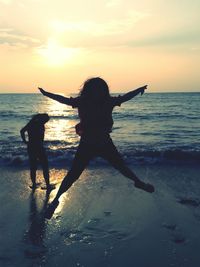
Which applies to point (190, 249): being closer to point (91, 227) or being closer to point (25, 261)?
point (91, 227)

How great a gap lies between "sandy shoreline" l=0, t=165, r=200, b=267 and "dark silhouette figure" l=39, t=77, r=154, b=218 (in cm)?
101

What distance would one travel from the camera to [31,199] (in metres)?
7.96

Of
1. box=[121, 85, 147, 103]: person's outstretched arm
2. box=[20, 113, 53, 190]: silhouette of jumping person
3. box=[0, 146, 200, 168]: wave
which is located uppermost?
box=[121, 85, 147, 103]: person's outstretched arm

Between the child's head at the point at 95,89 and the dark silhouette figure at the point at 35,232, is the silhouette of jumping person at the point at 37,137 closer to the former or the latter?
the dark silhouette figure at the point at 35,232

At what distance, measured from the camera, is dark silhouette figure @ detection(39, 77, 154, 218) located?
5141mm

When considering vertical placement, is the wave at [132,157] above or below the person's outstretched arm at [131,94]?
below

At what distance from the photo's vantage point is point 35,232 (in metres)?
5.98

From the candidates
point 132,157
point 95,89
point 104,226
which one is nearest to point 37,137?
point 104,226

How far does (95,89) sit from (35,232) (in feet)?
8.81

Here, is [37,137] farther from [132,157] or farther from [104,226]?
[132,157]

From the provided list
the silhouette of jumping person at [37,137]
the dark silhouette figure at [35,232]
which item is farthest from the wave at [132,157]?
the dark silhouette figure at [35,232]

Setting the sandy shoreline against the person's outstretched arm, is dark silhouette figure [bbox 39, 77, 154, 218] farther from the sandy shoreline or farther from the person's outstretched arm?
the sandy shoreline

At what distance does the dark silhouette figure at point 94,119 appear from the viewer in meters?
5.14

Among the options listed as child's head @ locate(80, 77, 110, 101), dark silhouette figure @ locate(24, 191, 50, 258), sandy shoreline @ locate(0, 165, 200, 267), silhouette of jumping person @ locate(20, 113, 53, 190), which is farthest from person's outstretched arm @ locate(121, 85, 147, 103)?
silhouette of jumping person @ locate(20, 113, 53, 190)
